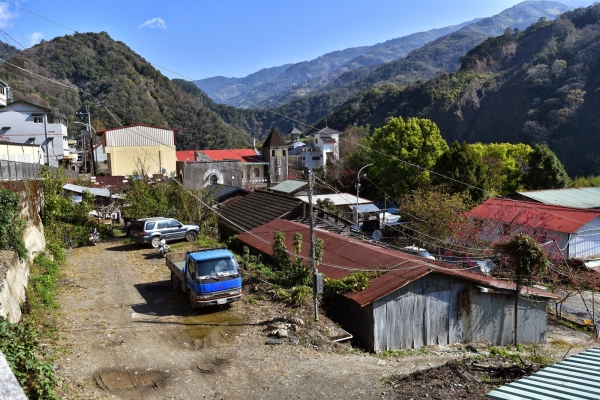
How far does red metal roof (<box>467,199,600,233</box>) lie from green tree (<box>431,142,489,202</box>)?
8.86m

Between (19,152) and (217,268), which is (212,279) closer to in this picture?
(217,268)

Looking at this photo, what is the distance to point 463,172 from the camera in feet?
135

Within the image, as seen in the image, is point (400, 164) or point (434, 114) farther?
point (434, 114)

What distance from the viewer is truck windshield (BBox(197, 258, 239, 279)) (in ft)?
49.4

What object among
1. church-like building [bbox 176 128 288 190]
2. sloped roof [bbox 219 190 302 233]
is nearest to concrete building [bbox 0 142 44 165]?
sloped roof [bbox 219 190 302 233]

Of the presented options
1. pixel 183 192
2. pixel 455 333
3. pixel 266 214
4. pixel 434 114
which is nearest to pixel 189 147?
pixel 434 114

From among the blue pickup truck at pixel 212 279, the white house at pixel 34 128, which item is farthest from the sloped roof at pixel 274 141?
the blue pickup truck at pixel 212 279

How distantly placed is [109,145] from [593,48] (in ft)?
314

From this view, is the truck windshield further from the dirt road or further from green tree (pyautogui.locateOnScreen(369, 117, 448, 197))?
green tree (pyautogui.locateOnScreen(369, 117, 448, 197))

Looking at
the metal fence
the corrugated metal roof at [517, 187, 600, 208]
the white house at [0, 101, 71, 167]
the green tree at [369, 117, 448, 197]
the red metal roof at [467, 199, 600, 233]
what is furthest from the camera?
the white house at [0, 101, 71, 167]

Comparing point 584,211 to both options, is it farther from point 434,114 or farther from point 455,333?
point 434,114

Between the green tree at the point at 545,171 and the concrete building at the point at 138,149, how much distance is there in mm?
39020

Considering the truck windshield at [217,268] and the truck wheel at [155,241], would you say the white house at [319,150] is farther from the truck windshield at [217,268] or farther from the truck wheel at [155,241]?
the truck windshield at [217,268]

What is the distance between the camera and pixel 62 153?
4972cm
